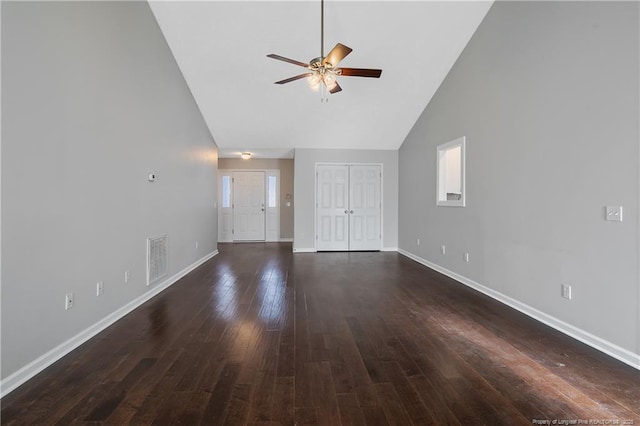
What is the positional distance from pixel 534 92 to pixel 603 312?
82.0 inches

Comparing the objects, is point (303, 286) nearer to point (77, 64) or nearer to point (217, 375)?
point (217, 375)

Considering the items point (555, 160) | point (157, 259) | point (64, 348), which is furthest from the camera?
point (157, 259)

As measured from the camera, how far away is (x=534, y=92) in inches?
113

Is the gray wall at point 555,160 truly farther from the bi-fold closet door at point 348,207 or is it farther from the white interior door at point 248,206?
the white interior door at point 248,206

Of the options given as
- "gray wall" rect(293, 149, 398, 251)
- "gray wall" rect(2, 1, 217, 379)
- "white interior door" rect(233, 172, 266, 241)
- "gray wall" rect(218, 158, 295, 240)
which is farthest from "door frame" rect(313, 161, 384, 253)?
"gray wall" rect(2, 1, 217, 379)

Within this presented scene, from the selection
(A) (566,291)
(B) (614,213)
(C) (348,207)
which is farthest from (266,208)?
(B) (614,213)

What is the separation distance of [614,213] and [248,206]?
757 centimetres

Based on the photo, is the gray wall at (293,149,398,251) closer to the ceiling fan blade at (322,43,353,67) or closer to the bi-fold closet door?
the bi-fold closet door

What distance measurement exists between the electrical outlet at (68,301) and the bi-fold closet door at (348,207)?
4.80 m

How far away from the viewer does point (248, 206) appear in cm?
839

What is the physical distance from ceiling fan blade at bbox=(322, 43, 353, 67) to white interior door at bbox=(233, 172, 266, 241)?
5.61 metres

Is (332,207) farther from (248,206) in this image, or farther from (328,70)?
(328,70)

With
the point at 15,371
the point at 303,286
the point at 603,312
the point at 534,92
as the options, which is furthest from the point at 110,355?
the point at 534,92

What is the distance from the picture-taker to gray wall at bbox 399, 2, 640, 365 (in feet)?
6.98
